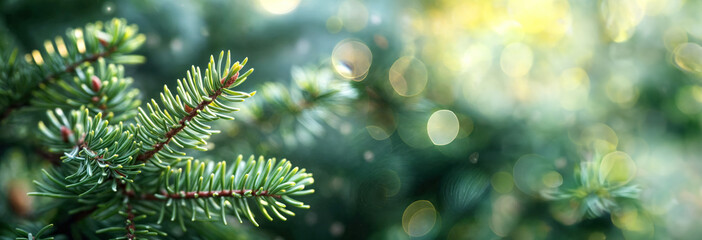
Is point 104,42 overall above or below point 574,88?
above

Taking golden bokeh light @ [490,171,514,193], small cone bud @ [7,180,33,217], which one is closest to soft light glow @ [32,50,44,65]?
small cone bud @ [7,180,33,217]

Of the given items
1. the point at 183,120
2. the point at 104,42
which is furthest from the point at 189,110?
the point at 104,42

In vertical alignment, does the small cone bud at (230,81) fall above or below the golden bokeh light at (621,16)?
above

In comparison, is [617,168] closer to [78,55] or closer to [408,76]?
[408,76]

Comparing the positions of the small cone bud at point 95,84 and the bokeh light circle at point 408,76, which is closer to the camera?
the small cone bud at point 95,84

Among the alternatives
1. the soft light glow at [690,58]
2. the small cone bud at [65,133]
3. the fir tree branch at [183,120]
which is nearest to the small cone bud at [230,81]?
the fir tree branch at [183,120]

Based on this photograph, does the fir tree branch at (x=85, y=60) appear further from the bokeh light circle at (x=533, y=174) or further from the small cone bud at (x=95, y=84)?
the bokeh light circle at (x=533, y=174)

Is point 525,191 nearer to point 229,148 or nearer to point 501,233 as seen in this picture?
point 501,233
